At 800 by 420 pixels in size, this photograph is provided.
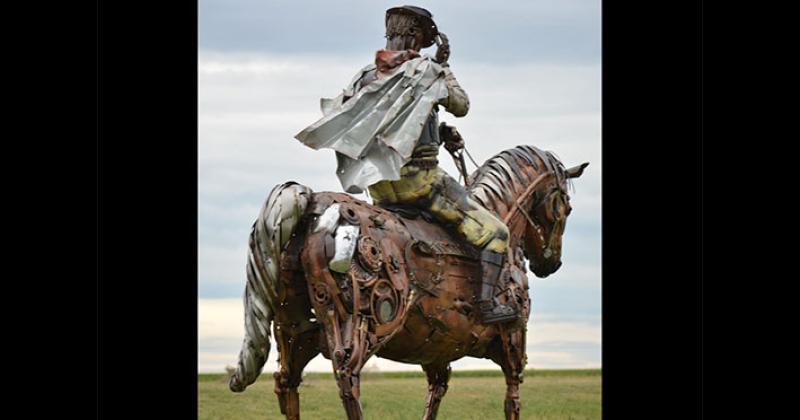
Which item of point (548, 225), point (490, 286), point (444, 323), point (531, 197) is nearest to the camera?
point (444, 323)

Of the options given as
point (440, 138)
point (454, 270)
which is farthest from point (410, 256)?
point (440, 138)

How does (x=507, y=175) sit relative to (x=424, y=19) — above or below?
below

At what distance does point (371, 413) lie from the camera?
15828 millimetres

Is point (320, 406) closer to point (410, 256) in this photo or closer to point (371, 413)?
point (371, 413)

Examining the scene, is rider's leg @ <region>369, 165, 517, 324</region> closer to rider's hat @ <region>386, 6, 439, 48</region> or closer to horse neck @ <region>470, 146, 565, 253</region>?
horse neck @ <region>470, 146, 565, 253</region>

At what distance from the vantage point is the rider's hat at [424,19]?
13.6 metres

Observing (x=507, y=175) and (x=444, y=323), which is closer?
(x=444, y=323)

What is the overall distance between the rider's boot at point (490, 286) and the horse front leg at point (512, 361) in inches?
14.0

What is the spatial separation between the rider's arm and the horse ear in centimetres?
200

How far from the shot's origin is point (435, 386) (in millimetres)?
15008

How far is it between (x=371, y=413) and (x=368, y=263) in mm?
3432

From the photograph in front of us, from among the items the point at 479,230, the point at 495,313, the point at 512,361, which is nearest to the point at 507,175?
the point at 479,230

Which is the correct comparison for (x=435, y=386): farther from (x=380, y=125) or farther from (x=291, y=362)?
(x=380, y=125)

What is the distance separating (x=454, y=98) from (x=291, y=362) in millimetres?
2702
